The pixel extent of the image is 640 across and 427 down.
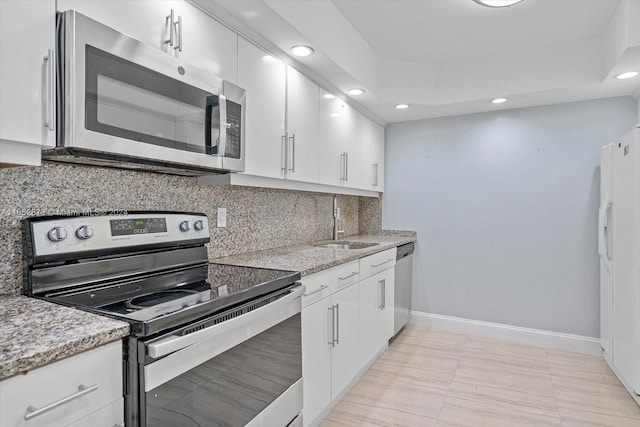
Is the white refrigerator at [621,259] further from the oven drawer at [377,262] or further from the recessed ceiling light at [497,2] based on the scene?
the oven drawer at [377,262]

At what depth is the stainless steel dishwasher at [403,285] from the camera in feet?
10.9

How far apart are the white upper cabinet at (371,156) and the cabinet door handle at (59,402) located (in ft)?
8.84

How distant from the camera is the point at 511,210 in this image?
3449 millimetres

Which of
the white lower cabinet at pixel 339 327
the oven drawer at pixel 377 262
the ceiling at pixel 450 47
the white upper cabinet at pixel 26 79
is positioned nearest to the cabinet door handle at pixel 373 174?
the ceiling at pixel 450 47

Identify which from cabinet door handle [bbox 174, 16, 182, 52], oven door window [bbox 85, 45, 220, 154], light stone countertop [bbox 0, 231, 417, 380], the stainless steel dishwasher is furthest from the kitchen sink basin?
light stone countertop [bbox 0, 231, 417, 380]

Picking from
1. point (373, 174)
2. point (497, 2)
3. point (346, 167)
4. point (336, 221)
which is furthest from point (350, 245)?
point (497, 2)

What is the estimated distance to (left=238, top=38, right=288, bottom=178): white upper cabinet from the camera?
1928 millimetres

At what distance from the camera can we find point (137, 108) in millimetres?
1325

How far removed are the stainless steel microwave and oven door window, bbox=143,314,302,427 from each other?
75 cm

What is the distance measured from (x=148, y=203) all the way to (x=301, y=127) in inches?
41.8

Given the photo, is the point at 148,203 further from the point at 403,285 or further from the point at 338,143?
the point at 403,285

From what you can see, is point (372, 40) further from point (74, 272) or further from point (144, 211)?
point (74, 272)

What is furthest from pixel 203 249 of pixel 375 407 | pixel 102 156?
pixel 375 407

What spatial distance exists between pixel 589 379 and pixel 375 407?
1.62 meters
